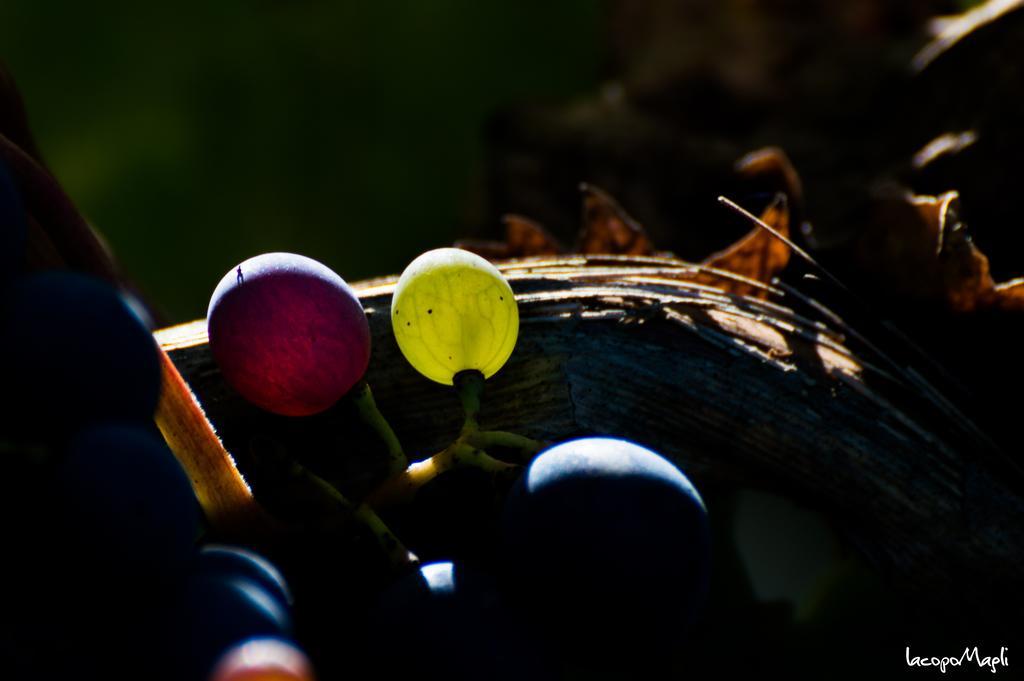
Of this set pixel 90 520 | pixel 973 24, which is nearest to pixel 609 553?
pixel 90 520

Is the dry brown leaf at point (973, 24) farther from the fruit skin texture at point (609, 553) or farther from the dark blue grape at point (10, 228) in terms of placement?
the dark blue grape at point (10, 228)

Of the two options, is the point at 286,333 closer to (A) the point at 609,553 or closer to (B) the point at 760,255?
(A) the point at 609,553

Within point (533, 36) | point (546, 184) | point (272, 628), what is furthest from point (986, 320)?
point (533, 36)

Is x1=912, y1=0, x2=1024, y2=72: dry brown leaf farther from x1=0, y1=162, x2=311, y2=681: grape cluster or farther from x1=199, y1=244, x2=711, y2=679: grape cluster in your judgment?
x1=0, y1=162, x2=311, y2=681: grape cluster

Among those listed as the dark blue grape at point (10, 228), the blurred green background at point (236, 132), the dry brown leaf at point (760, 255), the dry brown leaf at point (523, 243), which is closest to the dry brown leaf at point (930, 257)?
the dry brown leaf at point (760, 255)

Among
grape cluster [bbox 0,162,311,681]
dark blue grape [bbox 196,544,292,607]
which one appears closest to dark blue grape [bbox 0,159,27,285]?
grape cluster [bbox 0,162,311,681]

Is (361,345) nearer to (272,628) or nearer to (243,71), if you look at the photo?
(272,628)
